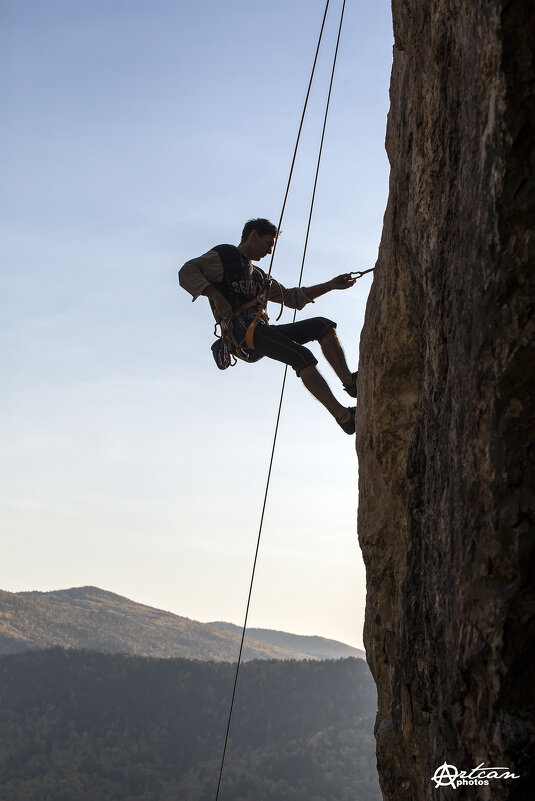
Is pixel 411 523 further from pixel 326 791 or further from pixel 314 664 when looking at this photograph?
pixel 314 664

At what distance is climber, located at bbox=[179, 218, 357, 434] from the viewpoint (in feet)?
21.7

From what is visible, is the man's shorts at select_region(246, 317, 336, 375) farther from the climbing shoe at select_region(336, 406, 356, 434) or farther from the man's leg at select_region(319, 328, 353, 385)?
the climbing shoe at select_region(336, 406, 356, 434)

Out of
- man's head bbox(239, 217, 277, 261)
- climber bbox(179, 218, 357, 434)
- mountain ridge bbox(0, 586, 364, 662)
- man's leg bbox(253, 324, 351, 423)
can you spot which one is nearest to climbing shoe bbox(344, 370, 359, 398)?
climber bbox(179, 218, 357, 434)

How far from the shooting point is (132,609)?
5536 inches

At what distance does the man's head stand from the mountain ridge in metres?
104

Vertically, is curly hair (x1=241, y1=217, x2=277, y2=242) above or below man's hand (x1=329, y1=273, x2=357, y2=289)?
above

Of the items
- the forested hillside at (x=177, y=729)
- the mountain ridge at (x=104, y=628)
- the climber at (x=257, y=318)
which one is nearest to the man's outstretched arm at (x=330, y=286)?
the climber at (x=257, y=318)

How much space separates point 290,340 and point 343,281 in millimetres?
792

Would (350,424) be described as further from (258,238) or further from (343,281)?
(258,238)

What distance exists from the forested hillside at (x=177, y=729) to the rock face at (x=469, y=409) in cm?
6498

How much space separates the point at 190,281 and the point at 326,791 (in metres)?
66.4

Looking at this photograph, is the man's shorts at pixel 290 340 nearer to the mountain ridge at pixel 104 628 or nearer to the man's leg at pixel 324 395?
the man's leg at pixel 324 395

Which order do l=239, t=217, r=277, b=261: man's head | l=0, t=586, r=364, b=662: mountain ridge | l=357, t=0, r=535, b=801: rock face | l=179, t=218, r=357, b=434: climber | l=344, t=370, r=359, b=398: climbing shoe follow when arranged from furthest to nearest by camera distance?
1. l=0, t=586, r=364, b=662: mountain ridge
2. l=239, t=217, r=277, b=261: man's head
3. l=344, t=370, r=359, b=398: climbing shoe
4. l=179, t=218, r=357, b=434: climber
5. l=357, t=0, r=535, b=801: rock face

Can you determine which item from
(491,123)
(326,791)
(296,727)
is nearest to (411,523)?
(491,123)
